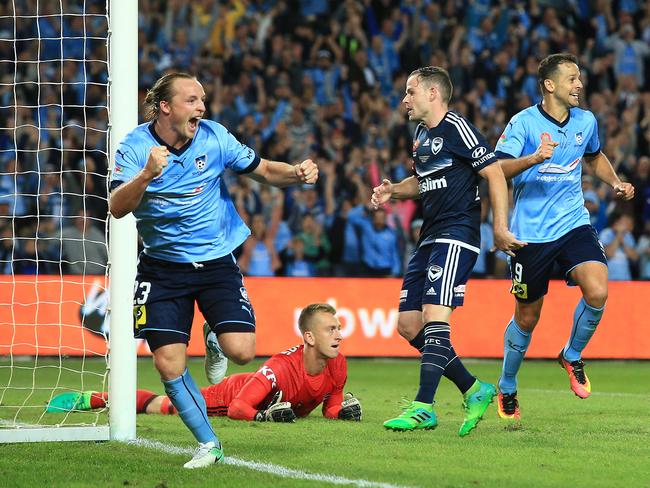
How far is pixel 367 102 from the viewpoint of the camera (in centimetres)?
1883

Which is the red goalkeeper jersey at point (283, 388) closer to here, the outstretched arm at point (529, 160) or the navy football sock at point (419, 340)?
the navy football sock at point (419, 340)

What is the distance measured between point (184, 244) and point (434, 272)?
71.7 inches

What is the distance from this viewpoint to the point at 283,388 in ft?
26.8

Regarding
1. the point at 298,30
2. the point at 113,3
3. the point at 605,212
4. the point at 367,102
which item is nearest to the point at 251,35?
the point at 298,30

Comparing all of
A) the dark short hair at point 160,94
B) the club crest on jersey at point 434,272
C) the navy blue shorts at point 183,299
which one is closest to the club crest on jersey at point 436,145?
the club crest on jersey at point 434,272

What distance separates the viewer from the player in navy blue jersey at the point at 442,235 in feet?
23.4

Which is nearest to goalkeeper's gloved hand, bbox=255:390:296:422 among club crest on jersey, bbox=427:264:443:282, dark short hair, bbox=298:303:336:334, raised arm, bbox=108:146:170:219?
dark short hair, bbox=298:303:336:334

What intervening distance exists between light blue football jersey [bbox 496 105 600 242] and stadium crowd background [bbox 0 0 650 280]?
22.8ft

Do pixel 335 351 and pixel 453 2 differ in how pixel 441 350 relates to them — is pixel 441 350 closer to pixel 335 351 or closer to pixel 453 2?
pixel 335 351

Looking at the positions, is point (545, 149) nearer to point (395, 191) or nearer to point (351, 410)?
point (395, 191)

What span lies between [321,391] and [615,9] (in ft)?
50.5

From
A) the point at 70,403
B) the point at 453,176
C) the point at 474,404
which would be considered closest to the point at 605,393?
the point at 474,404

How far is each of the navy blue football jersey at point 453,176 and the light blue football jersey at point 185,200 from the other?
1.60 m

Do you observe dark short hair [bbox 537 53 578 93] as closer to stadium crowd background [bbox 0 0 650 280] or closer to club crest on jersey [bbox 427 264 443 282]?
club crest on jersey [bbox 427 264 443 282]
